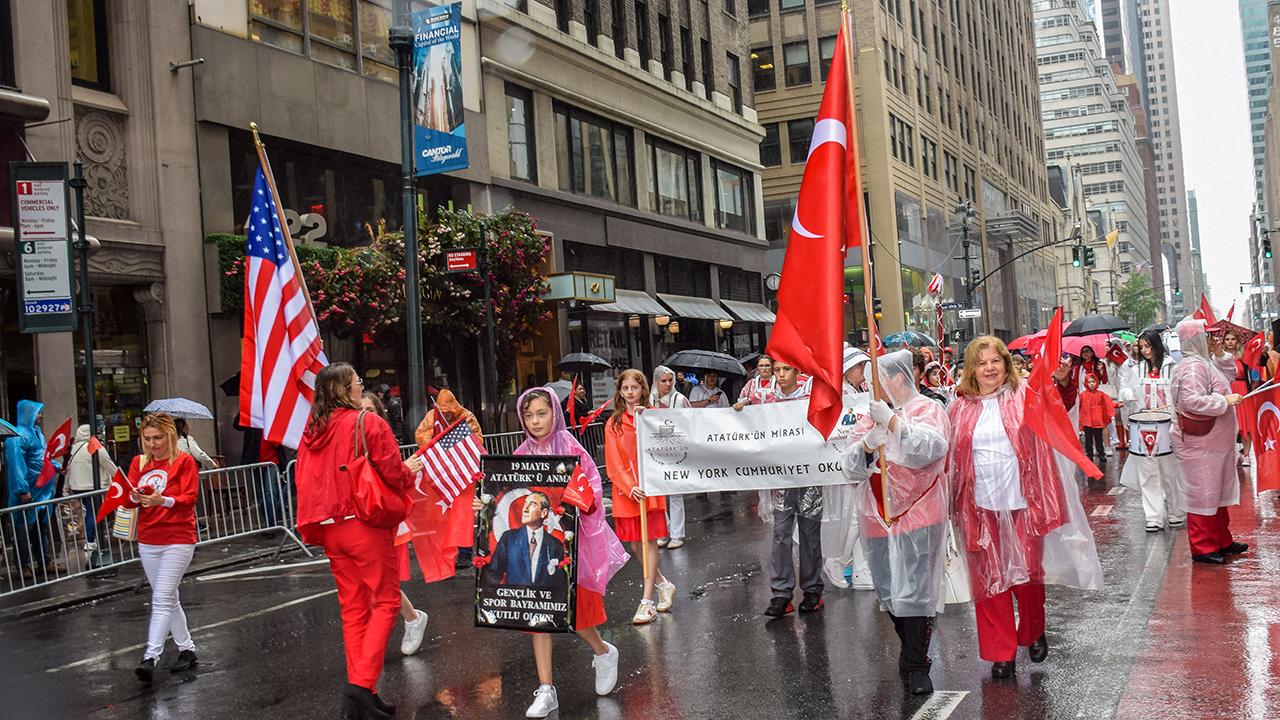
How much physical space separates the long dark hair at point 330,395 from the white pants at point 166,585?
2272 mm

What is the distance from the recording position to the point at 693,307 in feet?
120

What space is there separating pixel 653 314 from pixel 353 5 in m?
12.8

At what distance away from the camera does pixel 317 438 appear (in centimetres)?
657

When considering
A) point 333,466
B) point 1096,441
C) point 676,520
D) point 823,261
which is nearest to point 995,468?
point 823,261

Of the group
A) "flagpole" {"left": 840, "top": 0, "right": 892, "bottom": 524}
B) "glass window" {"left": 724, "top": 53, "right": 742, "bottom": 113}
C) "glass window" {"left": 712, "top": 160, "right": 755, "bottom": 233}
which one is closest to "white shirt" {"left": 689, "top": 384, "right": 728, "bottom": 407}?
"flagpole" {"left": 840, "top": 0, "right": 892, "bottom": 524}

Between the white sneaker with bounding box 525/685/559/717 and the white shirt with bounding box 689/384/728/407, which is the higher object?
the white shirt with bounding box 689/384/728/407

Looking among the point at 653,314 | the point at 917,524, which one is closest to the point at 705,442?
the point at 917,524

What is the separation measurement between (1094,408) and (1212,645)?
43.1 feet

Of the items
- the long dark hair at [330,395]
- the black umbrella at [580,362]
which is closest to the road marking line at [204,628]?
the long dark hair at [330,395]

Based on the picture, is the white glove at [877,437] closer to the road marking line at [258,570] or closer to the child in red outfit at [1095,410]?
the road marking line at [258,570]

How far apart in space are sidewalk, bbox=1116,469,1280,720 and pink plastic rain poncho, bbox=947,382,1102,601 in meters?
0.67

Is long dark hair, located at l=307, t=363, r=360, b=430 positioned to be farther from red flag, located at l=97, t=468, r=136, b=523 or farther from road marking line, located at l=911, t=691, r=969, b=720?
road marking line, located at l=911, t=691, r=969, b=720

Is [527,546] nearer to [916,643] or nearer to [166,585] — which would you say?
[916,643]

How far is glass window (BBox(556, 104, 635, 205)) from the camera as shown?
3047cm
